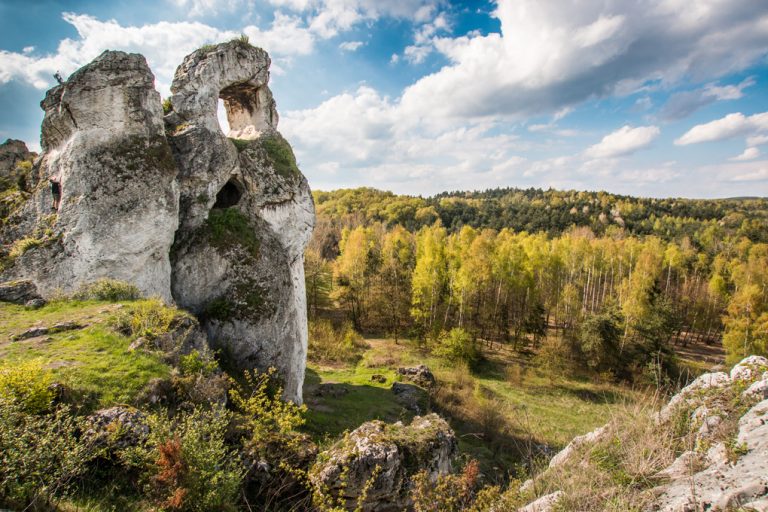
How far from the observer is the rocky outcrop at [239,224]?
1388 centimetres

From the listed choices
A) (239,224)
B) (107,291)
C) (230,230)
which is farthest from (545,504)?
(239,224)

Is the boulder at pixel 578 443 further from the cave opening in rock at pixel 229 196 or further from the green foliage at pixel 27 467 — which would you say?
the cave opening in rock at pixel 229 196

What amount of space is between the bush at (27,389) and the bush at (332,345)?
960 inches

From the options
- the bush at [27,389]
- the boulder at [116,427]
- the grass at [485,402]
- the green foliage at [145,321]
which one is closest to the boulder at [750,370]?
the grass at [485,402]

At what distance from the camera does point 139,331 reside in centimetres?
945

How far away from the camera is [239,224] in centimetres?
1547

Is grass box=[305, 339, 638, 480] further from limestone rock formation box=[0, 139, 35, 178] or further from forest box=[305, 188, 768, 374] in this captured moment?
limestone rock formation box=[0, 139, 35, 178]

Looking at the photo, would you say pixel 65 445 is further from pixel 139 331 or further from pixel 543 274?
pixel 543 274

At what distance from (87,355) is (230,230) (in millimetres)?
7647

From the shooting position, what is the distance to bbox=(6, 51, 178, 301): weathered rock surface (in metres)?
11.8

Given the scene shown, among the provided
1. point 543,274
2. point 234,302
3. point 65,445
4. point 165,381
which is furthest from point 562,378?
point 65,445

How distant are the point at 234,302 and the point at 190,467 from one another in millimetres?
8963

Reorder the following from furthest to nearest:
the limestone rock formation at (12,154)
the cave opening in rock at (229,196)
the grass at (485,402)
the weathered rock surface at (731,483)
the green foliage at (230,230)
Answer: the limestone rock formation at (12,154) → the grass at (485,402) → the cave opening in rock at (229,196) → the green foliage at (230,230) → the weathered rock surface at (731,483)

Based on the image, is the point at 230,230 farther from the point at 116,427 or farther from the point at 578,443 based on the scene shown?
the point at 578,443
